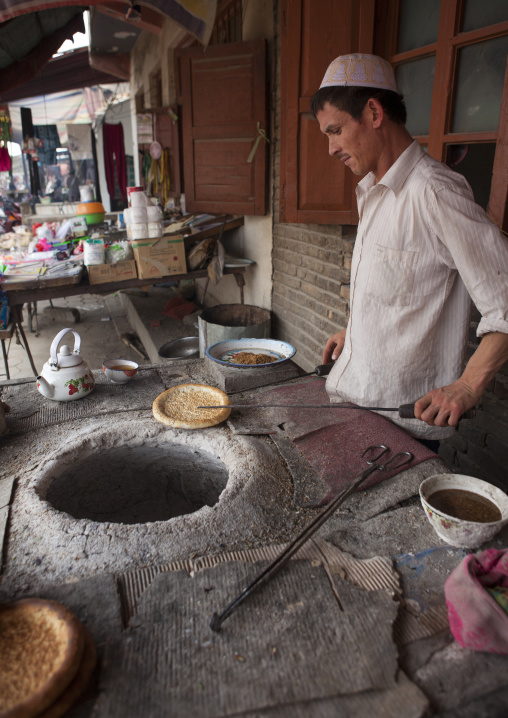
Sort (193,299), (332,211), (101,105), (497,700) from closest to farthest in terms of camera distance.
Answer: (497,700) < (332,211) < (193,299) < (101,105)

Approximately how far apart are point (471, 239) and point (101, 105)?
52.0 ft

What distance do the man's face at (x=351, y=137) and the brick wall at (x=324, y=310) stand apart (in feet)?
3.97

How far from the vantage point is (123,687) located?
113cm

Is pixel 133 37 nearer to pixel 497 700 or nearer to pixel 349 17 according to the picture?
pixel 349 17

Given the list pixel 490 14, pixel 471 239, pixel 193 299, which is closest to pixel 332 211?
pixel 490 14

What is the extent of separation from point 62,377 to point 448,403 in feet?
5.83

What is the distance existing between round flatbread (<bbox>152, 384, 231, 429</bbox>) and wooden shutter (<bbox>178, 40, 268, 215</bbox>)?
102 inches

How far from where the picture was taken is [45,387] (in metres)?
2.43

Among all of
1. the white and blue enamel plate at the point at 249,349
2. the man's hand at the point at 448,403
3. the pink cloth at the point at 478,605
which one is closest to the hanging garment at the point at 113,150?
the white and blue enamel plate at the point at 249,349

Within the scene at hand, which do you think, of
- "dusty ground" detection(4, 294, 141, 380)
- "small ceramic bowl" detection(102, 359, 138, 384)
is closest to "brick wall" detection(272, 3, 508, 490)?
"small ceramic bowl" detection(102, 359, 138, 384)

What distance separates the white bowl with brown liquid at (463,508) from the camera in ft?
Result: 4.70

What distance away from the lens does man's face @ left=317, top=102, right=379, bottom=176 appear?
1842 millimetres

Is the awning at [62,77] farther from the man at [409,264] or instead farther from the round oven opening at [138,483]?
the man at [409,264]

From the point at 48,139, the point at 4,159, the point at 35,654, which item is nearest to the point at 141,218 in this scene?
the point at 35,654
